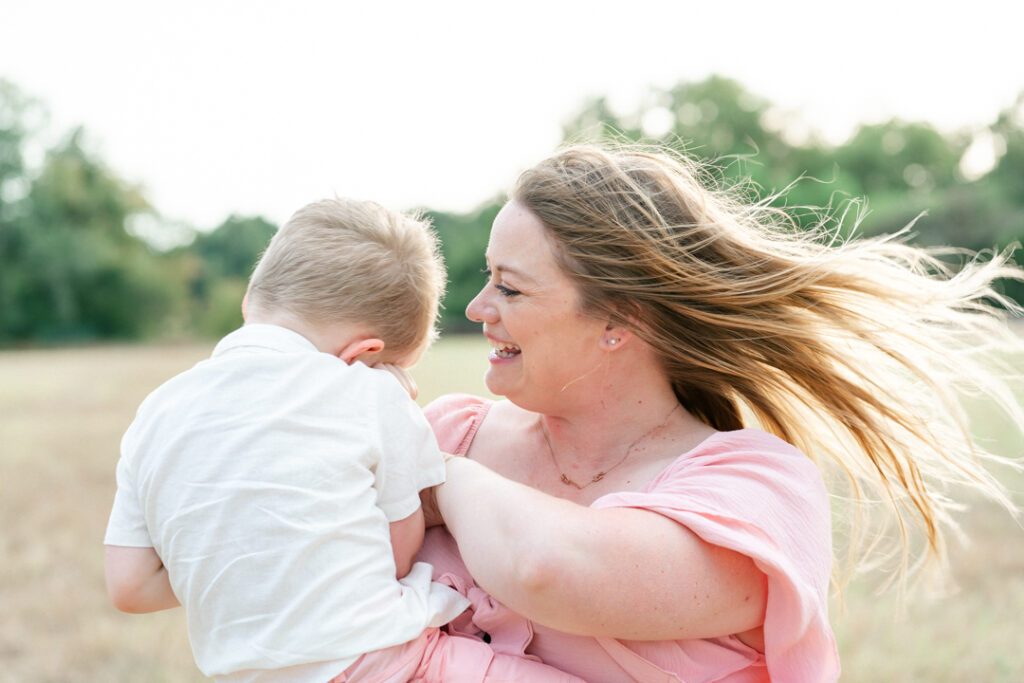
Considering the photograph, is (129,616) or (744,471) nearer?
(744,471)

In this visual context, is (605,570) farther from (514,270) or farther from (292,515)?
(514,270)

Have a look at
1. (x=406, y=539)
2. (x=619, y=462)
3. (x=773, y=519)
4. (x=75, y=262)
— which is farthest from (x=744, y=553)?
(x=75, y=262)

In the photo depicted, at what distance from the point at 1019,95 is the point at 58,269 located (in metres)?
45.0

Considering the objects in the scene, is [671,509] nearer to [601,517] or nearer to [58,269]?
[601,517]

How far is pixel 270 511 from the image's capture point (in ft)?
5.62

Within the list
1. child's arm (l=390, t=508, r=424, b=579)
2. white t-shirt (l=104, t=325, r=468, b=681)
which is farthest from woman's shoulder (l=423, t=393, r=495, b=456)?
white t-shirt (l=104, t=325, r=468, b=681)

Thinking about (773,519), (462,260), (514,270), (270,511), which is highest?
(514,270)

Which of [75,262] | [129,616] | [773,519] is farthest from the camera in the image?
[75,262]

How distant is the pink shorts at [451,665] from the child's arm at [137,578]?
46 centimetres

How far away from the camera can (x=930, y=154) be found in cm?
4972

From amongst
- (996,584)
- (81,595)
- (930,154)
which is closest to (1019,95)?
(930,154)

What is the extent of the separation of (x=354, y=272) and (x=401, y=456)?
0.46m

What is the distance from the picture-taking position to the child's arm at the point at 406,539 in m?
1.92

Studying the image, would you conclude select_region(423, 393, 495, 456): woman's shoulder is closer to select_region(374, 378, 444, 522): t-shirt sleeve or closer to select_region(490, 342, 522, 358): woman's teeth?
select_region(490, 342, 522, 358): woman's teeth
